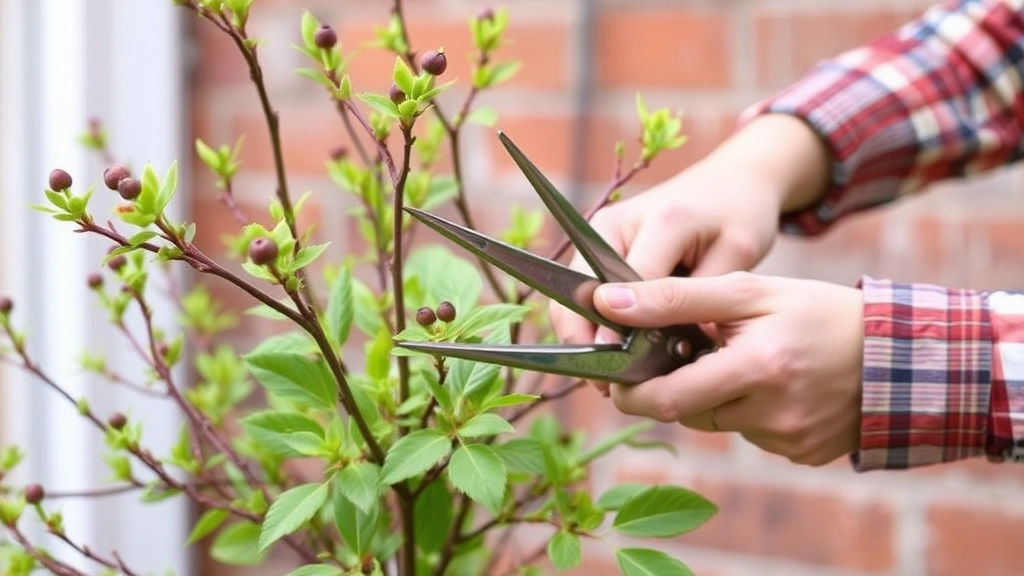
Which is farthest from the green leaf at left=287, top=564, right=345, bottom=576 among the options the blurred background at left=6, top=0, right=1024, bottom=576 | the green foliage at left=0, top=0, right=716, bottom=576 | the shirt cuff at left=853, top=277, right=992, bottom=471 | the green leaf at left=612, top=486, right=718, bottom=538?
the blurred background at left=6, top=0, right=1024, bottom=576

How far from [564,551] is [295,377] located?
0.11m

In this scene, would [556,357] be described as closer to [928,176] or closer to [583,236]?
[583,236]

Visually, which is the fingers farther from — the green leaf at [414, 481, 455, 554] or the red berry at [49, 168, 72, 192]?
the red berry at [49, 168, 72, 192]

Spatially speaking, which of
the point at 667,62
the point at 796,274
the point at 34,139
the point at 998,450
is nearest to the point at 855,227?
the point at 796,274

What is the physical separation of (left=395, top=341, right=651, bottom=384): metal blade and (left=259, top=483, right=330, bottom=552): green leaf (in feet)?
0.18

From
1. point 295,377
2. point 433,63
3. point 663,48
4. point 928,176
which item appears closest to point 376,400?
point 295,377

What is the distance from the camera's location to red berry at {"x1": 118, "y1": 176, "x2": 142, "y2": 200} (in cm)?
28

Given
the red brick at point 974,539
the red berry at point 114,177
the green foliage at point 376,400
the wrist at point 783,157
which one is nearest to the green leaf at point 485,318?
the green foliage at point 376,400

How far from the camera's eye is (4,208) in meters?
0.80

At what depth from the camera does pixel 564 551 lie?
37cm

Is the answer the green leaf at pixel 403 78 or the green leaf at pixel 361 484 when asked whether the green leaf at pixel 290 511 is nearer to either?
the green leaf at pixel 361 484

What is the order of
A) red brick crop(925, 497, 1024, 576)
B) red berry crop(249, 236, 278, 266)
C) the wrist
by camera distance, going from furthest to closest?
1. red brick crop(925, 497, 1024, 576)
2. the wrist
3. red berry crop(249, 236, 278, 266)

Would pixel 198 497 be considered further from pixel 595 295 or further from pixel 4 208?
pixel 4 208

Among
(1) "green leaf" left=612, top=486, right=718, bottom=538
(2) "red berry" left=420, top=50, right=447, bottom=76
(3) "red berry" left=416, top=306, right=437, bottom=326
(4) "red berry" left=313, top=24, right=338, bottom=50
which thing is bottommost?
(1) "green leaf" left=612, top=486, right=718, bottom=538
